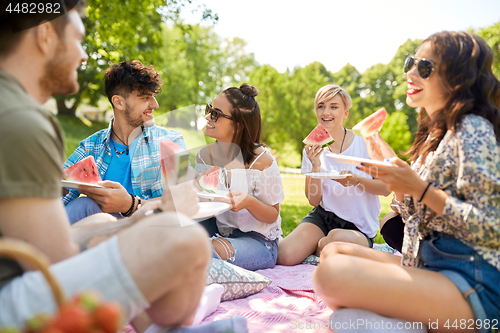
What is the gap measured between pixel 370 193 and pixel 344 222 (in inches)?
19.3

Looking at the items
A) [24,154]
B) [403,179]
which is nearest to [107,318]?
[24,154]

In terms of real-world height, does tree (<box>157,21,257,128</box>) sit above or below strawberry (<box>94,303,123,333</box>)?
above

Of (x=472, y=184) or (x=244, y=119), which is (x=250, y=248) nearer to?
(x=244, y=119)

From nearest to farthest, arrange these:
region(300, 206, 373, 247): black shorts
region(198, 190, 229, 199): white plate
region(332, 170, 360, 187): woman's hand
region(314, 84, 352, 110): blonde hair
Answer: region(198, 190, 229, 199): white plate
region(332, 170, 360, 187): woman's hand
region(300, 206, 373, 247): black shorts
region(314, 84, 352, 110): blonde hair

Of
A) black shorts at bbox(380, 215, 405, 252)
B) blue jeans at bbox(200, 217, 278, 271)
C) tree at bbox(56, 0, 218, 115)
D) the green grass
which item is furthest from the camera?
tree at bbox(56, 0, 218, 115)

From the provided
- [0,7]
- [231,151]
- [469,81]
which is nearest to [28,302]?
[0,7]

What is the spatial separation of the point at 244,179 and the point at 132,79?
179cm

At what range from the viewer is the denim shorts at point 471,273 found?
208 cm

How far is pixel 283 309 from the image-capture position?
2998mm

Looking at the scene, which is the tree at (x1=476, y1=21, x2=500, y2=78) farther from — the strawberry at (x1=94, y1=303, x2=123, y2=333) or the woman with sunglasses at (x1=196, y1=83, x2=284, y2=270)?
the strawberry at (x1=94, y1=303, x2=123, y2=333)

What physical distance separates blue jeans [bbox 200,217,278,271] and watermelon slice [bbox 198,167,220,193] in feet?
2.13

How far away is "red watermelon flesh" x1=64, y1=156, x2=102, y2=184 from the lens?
355 cm

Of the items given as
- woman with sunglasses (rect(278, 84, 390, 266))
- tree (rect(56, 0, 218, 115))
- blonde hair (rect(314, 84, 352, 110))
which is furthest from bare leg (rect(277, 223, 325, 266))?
tree (rect(56, 0, 218, 115))

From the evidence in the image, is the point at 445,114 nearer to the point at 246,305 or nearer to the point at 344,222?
the point at 246,305
